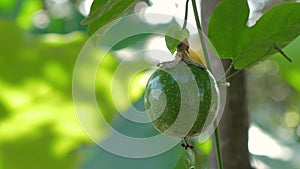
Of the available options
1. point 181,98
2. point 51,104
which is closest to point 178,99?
point 181,98

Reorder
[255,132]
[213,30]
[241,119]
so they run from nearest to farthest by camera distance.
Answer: [213,30]
[241,119]
[255,132]

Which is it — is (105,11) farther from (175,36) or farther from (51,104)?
(51,104)

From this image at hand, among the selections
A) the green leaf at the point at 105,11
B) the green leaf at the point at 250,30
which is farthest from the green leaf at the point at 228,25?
the green leaf at the point at 105,11

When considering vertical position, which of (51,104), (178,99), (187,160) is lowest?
(51,104)

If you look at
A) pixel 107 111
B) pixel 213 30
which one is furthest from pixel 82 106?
pixel 213 30

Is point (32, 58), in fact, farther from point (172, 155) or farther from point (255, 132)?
point (255, 132)

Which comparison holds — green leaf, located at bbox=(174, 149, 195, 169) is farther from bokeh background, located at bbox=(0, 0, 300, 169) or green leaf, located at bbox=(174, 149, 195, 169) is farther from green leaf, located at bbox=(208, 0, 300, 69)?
bokeh background, located at bbox=(0, 0, 300, 169)

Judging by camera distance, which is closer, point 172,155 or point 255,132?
point 172,155
